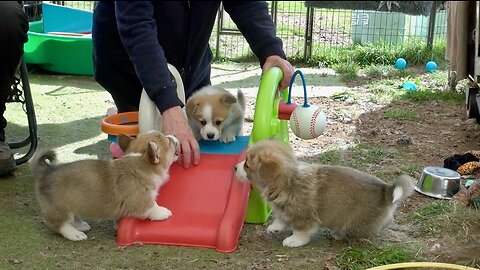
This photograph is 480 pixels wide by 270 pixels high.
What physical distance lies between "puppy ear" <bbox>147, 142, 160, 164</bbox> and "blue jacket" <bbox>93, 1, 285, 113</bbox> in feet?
1.16

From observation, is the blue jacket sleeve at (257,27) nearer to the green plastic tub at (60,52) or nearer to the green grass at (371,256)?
the green grass at (371,256)

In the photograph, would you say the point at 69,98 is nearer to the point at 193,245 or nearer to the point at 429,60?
the point at 193,245

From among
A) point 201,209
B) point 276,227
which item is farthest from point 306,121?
point 201,209

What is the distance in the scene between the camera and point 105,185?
2545mm

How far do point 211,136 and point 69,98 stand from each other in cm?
254

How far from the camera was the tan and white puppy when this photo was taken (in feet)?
11.0

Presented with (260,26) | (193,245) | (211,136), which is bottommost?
(193,245)

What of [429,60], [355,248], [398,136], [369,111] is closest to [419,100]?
[369,111]

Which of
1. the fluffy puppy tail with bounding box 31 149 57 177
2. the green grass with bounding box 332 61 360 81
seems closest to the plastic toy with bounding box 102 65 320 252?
the fluffy puppy tail with bounding box 31 149 57 177

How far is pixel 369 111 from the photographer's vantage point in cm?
526

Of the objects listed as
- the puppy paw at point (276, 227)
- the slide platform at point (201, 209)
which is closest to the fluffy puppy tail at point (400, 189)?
the puppy paw at point (276, 227)

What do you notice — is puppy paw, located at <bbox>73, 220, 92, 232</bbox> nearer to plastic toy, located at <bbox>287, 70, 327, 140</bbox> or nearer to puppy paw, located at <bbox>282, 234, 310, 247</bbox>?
puppy paw, located at <bbox>282, 234, 310, 247</bbox>

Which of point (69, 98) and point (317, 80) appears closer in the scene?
point (69, 98)

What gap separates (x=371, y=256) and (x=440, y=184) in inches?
36.0
